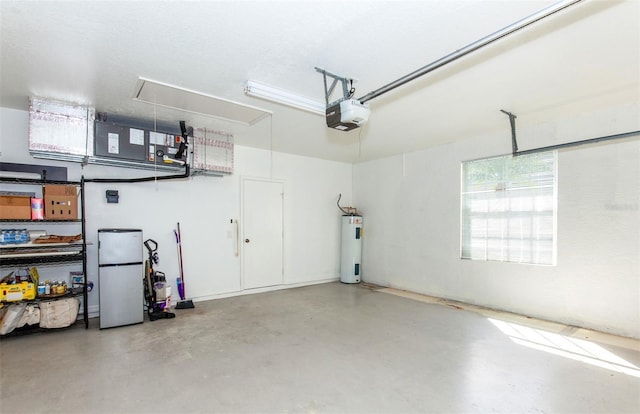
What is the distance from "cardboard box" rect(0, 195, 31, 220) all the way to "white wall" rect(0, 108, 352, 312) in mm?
668

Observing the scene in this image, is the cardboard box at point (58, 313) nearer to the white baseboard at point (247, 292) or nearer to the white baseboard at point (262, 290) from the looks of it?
the white baseboard at point (247, 292)

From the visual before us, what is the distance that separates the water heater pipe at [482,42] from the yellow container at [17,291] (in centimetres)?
429

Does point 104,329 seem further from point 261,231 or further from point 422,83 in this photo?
point 422,83


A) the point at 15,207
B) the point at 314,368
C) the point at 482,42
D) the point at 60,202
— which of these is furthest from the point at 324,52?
the point at 15,207

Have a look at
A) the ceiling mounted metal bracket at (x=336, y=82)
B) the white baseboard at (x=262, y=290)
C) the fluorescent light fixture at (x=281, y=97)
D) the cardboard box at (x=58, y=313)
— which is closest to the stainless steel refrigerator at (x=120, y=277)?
the cardboard box at (x=58, y=313)

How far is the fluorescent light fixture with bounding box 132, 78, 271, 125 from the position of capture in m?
3.18

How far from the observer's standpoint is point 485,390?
2479 mm

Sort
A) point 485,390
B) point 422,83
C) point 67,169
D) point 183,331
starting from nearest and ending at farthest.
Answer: point 485,390 → point 422,83 → point 183,331 → point 67,169

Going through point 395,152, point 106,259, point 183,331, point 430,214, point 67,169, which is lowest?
point 183,331

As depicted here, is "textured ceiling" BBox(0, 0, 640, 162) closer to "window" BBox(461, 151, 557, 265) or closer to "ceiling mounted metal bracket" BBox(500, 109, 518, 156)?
"ceiling mounted metal bracket" BBox(500, 109, 518, 156)

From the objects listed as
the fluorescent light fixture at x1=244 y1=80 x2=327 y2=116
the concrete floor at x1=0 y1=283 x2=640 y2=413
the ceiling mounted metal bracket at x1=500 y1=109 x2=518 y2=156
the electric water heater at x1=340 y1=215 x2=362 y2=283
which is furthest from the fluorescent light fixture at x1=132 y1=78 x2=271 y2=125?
the electric water heater at x1=340 y1=215 x2=362 y2=283

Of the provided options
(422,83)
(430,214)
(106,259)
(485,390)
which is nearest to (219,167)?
(106,259)

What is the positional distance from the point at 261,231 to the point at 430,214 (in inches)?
124

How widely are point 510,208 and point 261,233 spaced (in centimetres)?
417
